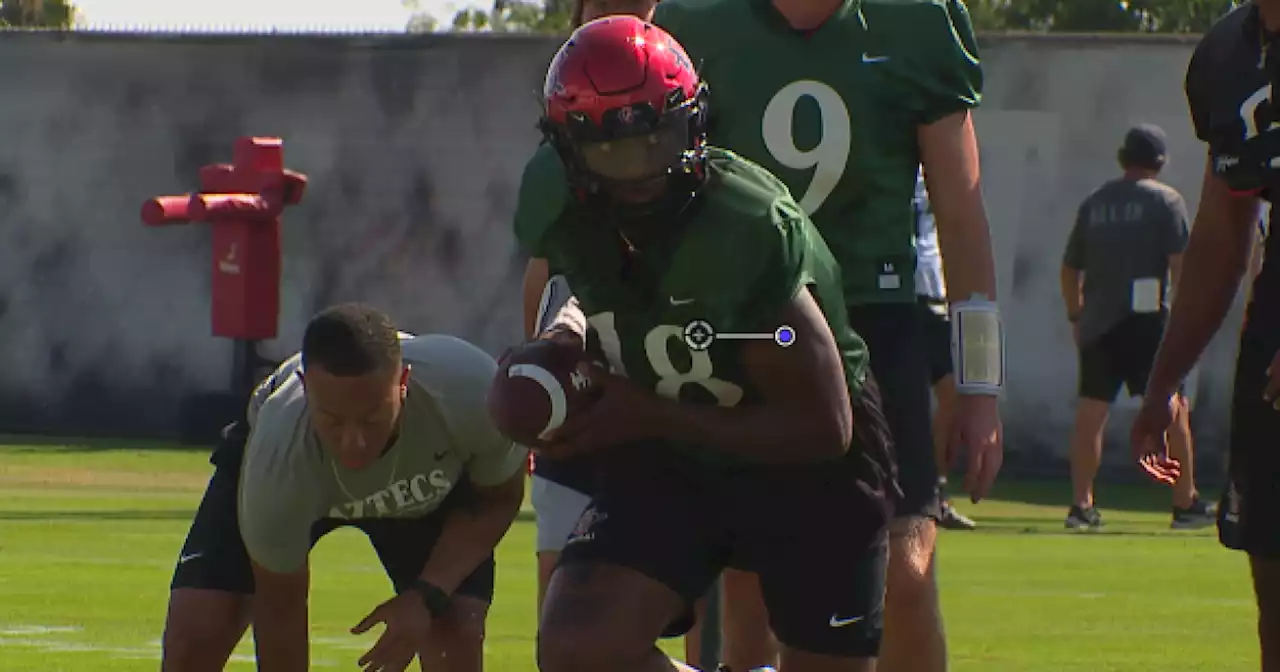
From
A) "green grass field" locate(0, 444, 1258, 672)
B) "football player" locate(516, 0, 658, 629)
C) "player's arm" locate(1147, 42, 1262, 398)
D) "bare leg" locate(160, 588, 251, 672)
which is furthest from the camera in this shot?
"green grass field" locate(0, 444, 1258, 672)

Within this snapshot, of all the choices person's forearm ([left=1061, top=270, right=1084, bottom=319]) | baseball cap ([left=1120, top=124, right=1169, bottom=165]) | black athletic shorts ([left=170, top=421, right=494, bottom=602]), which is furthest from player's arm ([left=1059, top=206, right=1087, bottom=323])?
black athletic shorts ([left=170, top=421, right=494, bottom=602])

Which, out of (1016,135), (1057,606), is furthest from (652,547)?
(1016,135)

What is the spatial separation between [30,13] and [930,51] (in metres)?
41.2

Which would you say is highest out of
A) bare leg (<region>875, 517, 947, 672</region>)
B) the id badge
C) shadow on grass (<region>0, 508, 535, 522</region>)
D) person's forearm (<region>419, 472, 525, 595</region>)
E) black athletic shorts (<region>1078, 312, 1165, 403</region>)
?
bare leg (<region>875, 517, 947, 672</region>)

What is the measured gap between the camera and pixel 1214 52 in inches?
187

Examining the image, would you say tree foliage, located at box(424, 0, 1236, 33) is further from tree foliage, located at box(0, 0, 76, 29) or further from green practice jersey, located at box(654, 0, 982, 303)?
green practice jersey, located at box(654, 0, 982, 303)

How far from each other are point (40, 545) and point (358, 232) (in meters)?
9.79

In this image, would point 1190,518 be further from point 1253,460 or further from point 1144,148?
point 1253,460

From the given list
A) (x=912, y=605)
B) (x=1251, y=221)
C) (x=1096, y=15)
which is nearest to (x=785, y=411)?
(x=912, y=605)

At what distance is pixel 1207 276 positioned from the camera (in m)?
4.97

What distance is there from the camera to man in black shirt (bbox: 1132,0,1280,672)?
181 inches

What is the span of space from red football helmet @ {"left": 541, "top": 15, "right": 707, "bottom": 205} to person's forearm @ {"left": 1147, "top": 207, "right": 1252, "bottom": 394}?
127 centimetres

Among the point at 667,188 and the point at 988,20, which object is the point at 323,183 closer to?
the point at 667,188

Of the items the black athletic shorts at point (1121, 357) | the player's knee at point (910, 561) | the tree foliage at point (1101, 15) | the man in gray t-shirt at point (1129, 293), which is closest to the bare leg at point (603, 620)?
the player's knee at point (910, 561)
